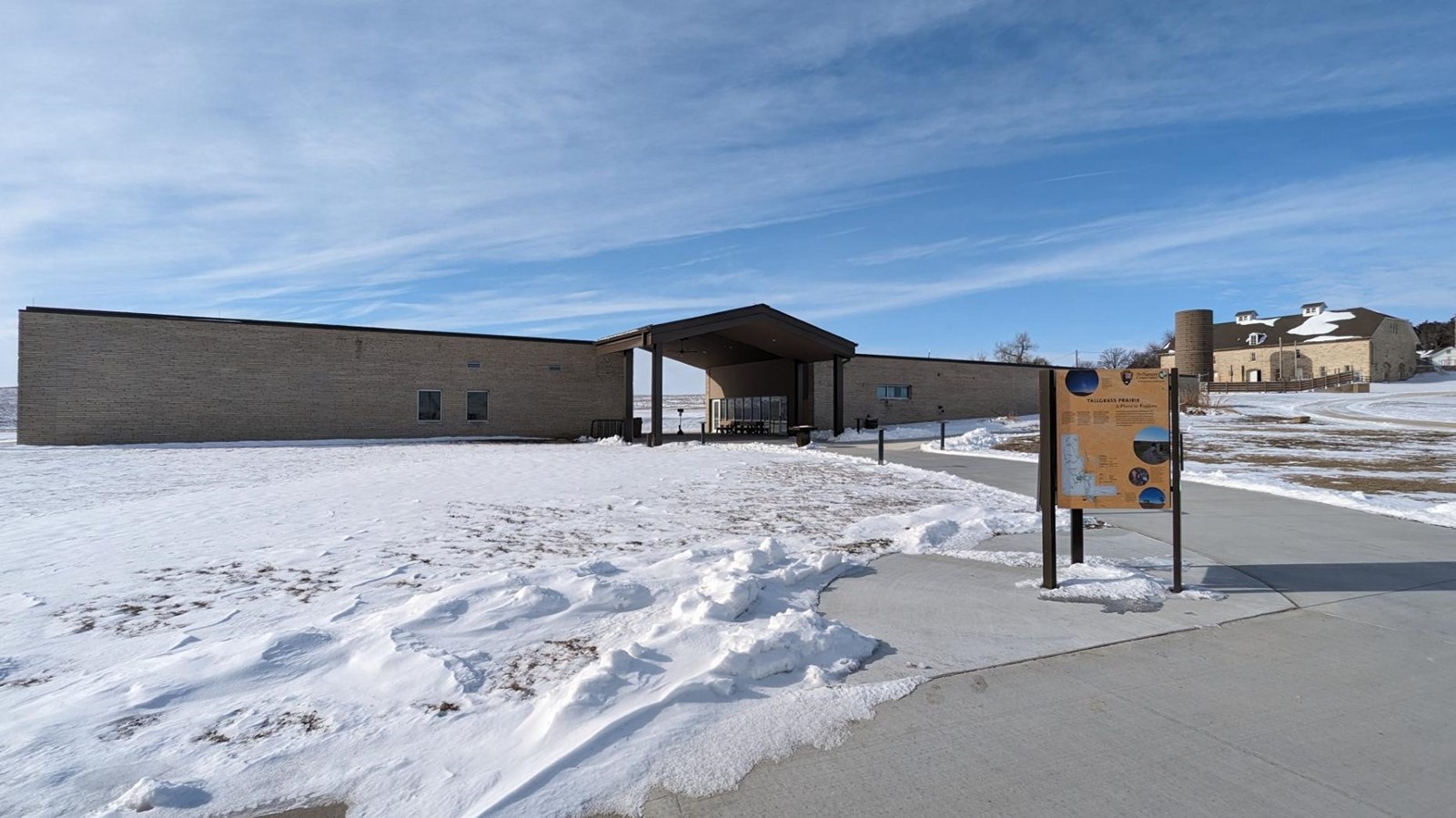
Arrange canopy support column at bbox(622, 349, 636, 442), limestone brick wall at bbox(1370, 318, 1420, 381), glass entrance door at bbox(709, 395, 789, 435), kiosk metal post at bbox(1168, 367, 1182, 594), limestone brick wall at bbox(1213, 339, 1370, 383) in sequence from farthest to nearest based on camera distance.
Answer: limestone brick wall at bbox(1370, 318, 1420, 381) < limestone brick wall at bbox(1213, 339, 1370, 383) < glass entrance door at bbox(709, 395, 789, 435) < canopy support column at bbox(622, 349, 636, 442) < kiosk metal post at bbox(1168, 367, 1182, 594)

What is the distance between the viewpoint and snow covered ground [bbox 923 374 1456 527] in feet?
40.4

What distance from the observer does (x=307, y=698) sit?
397 cm

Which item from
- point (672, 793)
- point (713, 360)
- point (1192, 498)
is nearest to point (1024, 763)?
point (672, 793)

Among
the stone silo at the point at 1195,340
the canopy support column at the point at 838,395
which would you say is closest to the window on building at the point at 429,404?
the canopy support column at the point at 838,395

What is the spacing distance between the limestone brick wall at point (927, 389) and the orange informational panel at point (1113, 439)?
93.1 ft

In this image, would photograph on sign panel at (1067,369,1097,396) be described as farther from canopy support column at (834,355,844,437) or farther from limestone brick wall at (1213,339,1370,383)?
limestone brick wall at (1213,339,1370,383)

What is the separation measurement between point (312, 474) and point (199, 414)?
14132mm

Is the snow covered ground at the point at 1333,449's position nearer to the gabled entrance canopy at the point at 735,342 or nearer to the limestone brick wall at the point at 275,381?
the gabled entrance canopy at the point at 735,342

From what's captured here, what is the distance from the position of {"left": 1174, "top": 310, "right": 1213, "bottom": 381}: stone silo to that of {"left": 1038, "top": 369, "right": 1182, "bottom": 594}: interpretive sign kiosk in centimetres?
7307

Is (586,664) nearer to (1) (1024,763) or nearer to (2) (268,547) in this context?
(1) (1024,763)

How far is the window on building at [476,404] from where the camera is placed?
98.0ft

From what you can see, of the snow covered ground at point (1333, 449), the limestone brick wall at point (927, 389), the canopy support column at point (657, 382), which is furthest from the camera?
the limestone brick wall at point (927, 389)

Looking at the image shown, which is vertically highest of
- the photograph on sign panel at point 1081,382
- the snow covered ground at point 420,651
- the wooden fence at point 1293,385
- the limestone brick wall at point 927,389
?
the wooden fence at point 1293,385

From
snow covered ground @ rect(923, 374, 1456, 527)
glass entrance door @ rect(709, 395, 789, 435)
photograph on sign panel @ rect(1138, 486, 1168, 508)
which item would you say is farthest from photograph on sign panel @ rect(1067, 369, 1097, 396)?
glass entrance door @ rect(709, 395, 789, 435)
